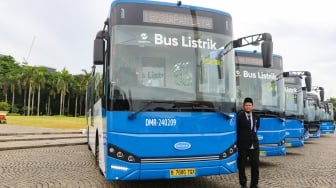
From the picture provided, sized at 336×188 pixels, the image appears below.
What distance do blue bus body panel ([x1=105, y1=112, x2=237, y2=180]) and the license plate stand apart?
0.05m

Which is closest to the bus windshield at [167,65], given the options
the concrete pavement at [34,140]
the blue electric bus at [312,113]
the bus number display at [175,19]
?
the bus number display at [175,19]

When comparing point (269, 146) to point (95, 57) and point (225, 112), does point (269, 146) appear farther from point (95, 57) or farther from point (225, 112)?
point (95, 57)

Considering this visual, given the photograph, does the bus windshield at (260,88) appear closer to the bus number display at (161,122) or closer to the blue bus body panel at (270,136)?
the blue bus body panel at (270,136)

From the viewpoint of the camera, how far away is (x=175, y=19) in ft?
21.7

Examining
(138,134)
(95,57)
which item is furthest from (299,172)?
(95,57)

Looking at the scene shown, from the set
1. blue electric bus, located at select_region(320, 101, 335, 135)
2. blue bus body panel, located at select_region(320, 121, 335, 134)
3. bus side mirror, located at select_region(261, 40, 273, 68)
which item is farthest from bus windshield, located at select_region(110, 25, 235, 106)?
blue bus body panel, located at select_region(320, 121, 335, 134)

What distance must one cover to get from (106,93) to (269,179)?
15.0 feet

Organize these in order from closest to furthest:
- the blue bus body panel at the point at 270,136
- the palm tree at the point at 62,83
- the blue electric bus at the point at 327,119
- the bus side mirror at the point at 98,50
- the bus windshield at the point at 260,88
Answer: the bus side mirror at the point at 98,50 → the blue bus body panel at the point at 270,136 → the bus windshield at the point at 260,88 → the blue electric bus at the point at 327,119 → the palm tree at the point at 62,83

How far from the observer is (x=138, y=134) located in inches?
239

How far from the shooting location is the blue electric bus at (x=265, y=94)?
10117 mm

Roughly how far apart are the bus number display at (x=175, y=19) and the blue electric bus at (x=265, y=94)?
3.99 m

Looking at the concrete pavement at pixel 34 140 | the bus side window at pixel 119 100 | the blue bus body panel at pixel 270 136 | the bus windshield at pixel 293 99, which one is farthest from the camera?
the concrete pavement at pixel 34 140

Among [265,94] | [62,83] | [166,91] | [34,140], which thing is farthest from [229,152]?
[62,83]

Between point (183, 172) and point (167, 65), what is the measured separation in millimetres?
1852
